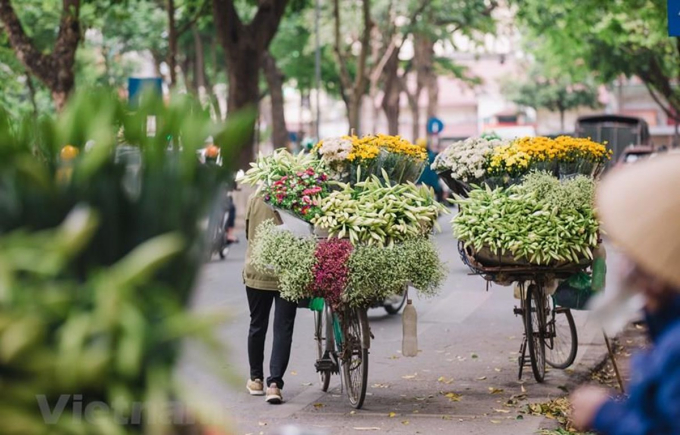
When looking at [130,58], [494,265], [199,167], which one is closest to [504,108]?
[130,58]

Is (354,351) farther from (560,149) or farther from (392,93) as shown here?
(392,93)

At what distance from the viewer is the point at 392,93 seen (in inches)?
1839

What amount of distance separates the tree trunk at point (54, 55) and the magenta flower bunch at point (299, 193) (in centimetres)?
1276

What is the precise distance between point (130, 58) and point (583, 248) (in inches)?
2000


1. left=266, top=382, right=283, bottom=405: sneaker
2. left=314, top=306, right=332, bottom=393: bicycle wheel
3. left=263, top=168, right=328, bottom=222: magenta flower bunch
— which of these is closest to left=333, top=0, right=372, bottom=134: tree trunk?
left=314, top=306, right=332, bottom=393: bicycle wheel

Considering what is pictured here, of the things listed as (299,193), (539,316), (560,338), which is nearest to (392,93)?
(560,338)

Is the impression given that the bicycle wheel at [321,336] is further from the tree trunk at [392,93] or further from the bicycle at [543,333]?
the tree trunk at [392,93]

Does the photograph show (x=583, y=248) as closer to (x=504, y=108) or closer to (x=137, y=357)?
(x=137, y=357)

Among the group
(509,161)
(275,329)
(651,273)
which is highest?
(651,273)

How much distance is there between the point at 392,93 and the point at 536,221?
38137mm

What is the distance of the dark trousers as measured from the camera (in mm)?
8898

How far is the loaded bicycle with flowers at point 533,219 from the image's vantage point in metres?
8.88

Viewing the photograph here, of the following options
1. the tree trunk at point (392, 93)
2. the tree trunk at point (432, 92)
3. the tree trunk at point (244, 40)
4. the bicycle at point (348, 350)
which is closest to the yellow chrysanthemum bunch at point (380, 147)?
the bicycle at point (348, 350)

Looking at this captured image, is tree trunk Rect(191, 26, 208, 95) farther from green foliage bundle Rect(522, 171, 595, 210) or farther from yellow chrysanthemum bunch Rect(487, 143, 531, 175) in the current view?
green foliage bundle Rect(522, 171, 595, 210)
